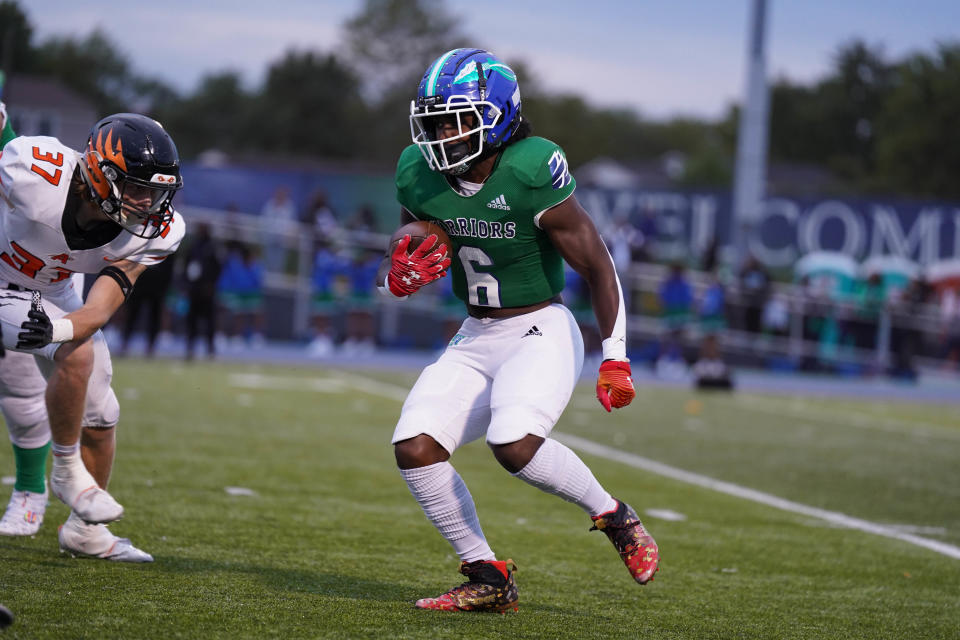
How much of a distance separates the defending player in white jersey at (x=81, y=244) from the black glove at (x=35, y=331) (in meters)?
0.09

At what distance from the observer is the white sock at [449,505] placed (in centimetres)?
395

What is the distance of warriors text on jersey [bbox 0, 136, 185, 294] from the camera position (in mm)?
4125

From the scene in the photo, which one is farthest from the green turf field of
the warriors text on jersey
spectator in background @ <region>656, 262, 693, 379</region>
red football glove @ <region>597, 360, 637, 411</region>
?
spectator in background @ <region>656, 262, 693, 379</region>

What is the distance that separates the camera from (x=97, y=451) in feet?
14.8

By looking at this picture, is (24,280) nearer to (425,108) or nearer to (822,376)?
(425,108)

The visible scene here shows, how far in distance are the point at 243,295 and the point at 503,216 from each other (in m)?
13.8

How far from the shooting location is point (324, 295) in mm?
17938

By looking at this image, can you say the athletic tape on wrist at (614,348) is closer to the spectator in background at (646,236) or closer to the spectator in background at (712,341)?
the spectator in background at (712,341)

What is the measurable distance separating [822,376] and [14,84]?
1313 centimetres

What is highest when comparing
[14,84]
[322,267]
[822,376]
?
[14,84]

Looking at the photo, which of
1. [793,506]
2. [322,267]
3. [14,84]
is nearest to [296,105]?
[322,267]

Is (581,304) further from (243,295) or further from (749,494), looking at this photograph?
(749,494)

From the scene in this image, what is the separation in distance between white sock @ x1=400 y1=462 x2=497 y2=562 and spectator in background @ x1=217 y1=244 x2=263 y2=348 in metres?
13.5

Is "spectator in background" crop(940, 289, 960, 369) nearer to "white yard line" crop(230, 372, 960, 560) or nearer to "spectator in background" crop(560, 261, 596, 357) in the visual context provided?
"spectator in background" crop(560, 261, 596, 357)
